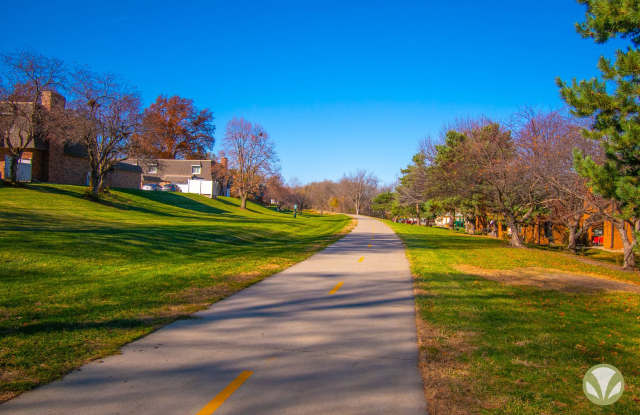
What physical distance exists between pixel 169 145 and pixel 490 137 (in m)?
63.5

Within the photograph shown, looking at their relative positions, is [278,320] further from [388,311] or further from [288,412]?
[288,412]

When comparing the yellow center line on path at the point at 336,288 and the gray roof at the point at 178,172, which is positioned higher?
the gray roof at the point at 178,172

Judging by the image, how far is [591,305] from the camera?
27.5ft

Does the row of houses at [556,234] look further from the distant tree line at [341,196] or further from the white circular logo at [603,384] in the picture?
the distant tree line at [341,196]

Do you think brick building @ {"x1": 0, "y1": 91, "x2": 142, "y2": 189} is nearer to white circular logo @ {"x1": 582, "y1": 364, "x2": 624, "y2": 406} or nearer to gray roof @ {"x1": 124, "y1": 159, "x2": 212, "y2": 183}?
gray roof @ {"x1": 124, "y1": 159, "x2": 212, "y2": 183}

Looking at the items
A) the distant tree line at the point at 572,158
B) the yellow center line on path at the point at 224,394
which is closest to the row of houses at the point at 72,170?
the distant tree line at the point at 572,158

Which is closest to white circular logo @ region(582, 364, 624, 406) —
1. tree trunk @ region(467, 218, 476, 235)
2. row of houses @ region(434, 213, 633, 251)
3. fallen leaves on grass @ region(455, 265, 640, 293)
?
fallen leaves on grass @ region(455, 265, 640, 293)

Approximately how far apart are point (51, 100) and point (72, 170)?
10615 mm

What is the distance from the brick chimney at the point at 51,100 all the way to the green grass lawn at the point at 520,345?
101ft

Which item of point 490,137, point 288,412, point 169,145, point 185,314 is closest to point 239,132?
point 169,145

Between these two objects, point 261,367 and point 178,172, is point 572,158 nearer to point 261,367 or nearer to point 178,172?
point 261,367

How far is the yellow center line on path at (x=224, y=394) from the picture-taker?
3.65 meters

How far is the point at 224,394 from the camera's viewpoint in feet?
12.9

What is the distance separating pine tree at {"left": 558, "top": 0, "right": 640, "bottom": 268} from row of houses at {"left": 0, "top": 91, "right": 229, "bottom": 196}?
99.0 feet
